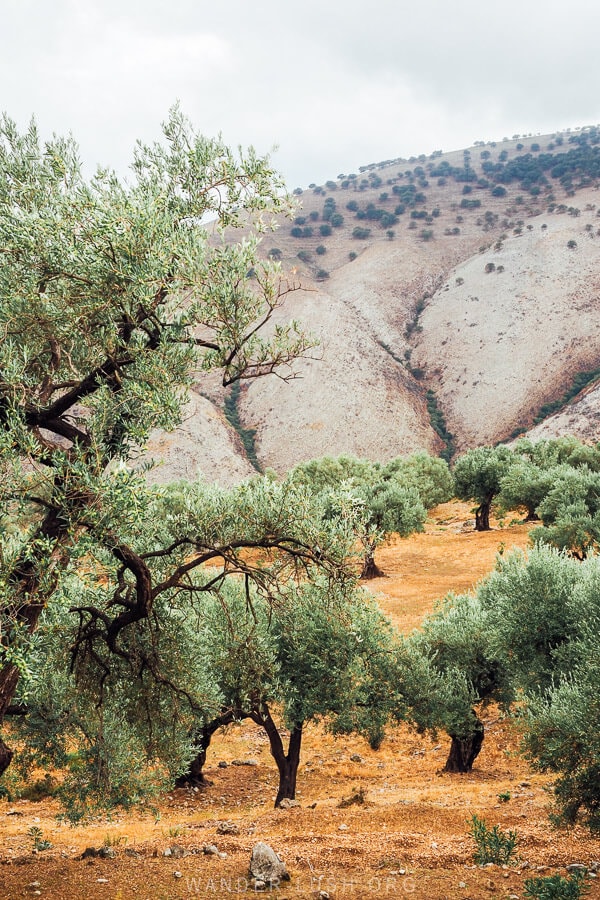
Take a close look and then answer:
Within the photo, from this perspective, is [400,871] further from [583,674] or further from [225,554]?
[225,554]

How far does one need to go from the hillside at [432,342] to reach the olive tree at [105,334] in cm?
7544

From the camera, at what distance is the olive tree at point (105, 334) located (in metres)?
7.77

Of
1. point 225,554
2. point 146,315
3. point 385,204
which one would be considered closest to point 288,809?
point 225,554

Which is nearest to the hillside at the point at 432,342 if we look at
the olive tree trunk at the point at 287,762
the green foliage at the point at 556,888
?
the olive tree trunk at the point at 287,762

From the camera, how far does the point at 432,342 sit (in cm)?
13462

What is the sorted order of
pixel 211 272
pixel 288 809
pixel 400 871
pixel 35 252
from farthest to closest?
pixel 288 809 → pixel 400 871 → pixel 211 272 → pixel 35 252

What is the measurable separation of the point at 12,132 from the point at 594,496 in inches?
1863

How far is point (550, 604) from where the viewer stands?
16.7 metres

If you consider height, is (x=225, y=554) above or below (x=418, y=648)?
above

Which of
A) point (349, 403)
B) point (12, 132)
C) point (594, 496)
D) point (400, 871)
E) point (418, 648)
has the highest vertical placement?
point (349, 403)

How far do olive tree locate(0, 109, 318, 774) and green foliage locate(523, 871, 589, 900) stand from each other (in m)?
6.97

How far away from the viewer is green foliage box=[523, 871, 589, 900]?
9.95m

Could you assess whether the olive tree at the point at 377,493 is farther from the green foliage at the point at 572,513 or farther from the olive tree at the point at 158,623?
the green foliage at the point at 572,513

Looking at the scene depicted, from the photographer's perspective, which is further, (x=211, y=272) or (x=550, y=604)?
(x=550, y=604)
